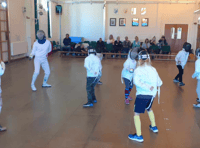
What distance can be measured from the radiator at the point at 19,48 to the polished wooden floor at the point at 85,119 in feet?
15.1

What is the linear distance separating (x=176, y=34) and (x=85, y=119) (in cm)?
1333

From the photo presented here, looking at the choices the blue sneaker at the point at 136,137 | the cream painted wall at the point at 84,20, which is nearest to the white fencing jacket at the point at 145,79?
the blue sneaker at the point at 136,137

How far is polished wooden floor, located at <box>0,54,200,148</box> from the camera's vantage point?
2.99 m

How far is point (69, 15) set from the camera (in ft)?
52.6

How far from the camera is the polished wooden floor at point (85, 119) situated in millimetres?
2986

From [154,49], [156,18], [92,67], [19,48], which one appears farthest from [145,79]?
[156,18]

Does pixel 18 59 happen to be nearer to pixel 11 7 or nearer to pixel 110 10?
pixel 11 7

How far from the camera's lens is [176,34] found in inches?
605

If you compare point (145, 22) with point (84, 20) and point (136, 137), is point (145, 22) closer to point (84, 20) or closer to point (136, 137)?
point (84, 20)

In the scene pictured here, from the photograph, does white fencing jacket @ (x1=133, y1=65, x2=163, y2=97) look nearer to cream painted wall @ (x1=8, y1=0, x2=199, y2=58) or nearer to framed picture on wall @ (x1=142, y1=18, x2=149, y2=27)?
cream painted wall @ (x1=8, y1=0, x2=199, y2=58)

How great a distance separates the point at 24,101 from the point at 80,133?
1977 mm

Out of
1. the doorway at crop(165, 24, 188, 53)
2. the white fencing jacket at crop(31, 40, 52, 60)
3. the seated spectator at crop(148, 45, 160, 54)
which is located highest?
the doorway at crop(165, 24, 188, 53)

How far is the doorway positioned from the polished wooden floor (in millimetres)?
10073

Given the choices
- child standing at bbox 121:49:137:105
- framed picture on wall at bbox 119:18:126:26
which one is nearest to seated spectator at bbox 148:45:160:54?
framed picture on wall at bbox 119:18:126:26
